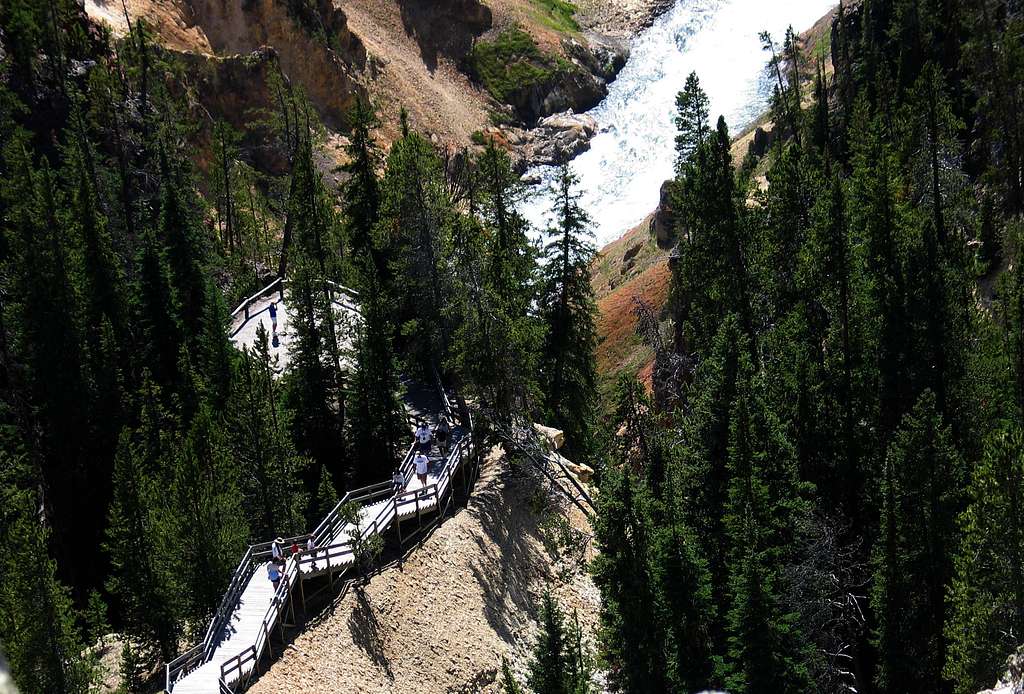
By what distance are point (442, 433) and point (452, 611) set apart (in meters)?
8.58

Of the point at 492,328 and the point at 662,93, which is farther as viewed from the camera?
the point at 662,93

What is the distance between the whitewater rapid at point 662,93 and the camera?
106938mm

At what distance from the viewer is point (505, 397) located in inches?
1756

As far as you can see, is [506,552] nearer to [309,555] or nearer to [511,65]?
[309,555]

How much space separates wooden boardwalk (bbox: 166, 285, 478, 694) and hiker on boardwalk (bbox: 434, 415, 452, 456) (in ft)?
0.82

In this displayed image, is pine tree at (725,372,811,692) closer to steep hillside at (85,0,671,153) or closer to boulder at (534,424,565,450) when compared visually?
boulder at (534,424,565,450)

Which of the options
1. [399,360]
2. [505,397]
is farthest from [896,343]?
[399,360]

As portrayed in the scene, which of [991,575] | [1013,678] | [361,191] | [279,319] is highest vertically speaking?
[361,191]

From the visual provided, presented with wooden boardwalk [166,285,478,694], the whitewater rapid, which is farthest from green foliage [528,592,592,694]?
the whitewater rapid

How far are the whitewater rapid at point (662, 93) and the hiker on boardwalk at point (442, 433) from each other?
51801 mm

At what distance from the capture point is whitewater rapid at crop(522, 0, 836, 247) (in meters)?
107

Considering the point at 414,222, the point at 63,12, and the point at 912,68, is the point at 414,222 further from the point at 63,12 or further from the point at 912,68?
the point at 63,12

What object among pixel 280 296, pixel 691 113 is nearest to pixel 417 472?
pixel 280 296

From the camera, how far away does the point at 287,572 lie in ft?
110
